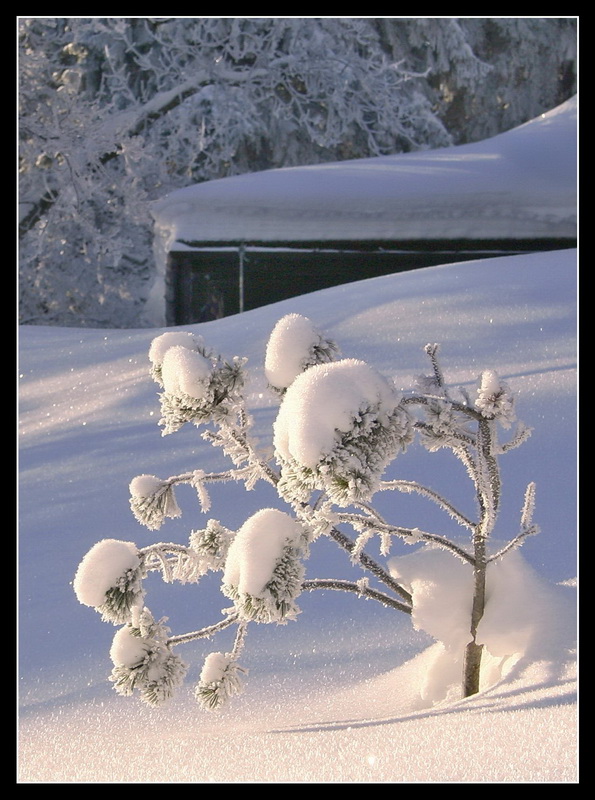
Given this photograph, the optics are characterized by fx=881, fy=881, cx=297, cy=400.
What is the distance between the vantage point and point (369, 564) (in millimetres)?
2016

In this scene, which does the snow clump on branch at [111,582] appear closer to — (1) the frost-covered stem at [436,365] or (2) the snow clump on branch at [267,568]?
(2) the snow clump on branch at [267,568]

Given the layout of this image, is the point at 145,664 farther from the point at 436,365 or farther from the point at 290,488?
the point at 436,365

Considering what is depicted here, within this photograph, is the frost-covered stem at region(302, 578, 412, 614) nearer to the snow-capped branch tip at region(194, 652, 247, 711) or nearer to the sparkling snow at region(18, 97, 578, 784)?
the sparkling snow at region(18, 97, 578, 784)

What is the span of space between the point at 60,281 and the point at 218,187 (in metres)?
6.07

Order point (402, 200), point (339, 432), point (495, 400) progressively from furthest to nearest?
1. point (402, 200)
2. point (495, 400)
3. point (339, 432)

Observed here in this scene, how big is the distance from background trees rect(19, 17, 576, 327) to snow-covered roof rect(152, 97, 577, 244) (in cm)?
312

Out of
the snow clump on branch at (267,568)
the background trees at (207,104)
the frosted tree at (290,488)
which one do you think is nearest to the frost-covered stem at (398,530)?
the frosted tree at (290,488)

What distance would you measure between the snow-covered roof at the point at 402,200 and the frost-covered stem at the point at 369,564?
17.2 feet

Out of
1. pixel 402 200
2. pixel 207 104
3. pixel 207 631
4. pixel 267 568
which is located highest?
pixel 207 104

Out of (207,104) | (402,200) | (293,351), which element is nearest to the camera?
(293,351)

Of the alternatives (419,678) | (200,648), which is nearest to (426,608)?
(419,678)

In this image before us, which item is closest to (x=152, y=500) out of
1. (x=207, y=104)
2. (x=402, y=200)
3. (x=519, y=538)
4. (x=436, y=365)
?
(x=436, y=365)

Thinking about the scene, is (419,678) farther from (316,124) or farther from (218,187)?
(316,124)

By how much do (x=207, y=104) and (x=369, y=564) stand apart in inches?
460
